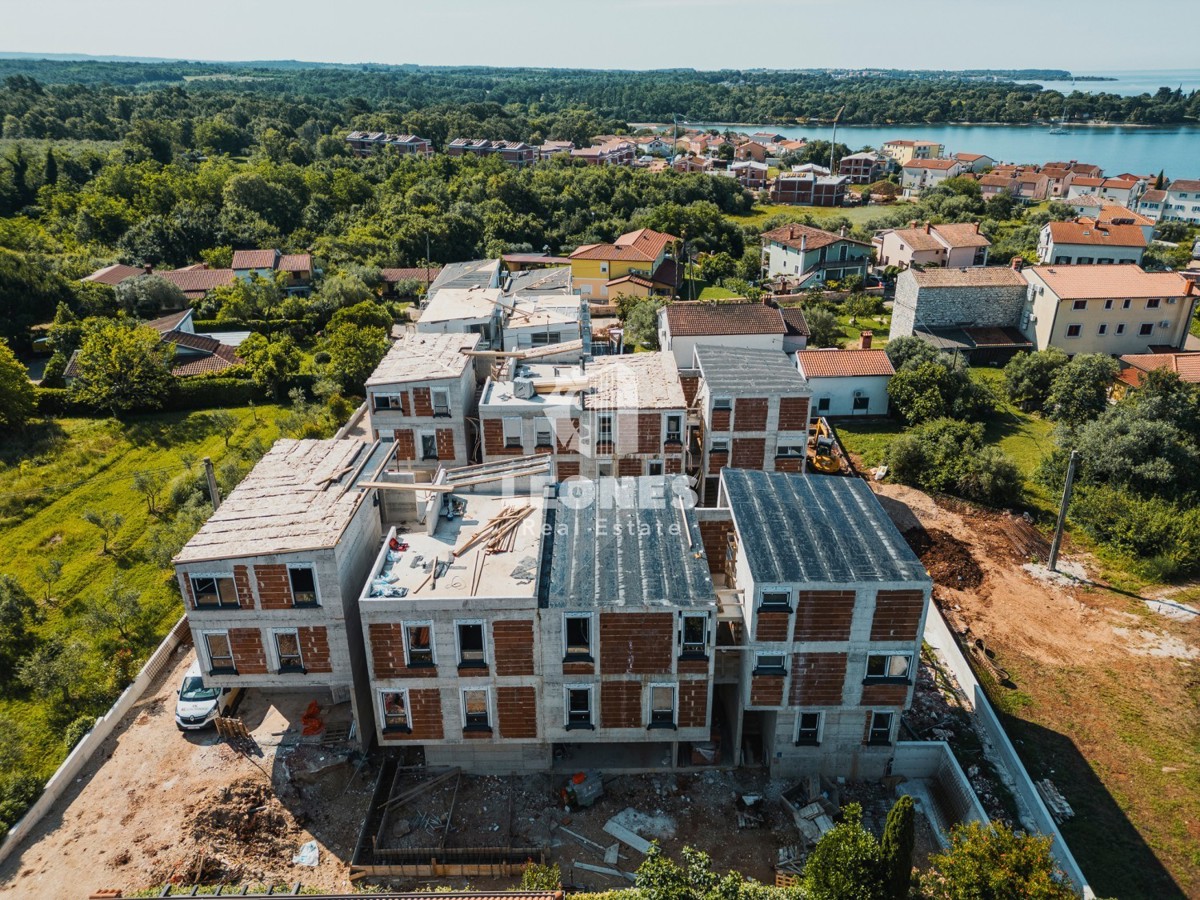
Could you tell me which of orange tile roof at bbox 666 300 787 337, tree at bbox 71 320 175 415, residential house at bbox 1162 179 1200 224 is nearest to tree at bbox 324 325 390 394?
tree at bbox 71 320 175 415

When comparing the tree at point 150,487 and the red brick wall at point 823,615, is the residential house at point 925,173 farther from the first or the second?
the red brick wall at point 823,615

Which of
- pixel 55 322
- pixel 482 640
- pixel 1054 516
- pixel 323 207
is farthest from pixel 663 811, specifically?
pixel 323 207

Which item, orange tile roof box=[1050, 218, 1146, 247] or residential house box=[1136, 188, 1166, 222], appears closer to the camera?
orange tile roof box=[1050, 218, 1146, 247]

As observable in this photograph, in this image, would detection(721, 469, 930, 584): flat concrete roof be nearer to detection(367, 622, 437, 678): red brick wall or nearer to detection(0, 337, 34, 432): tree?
detection(367, 622, 437, 678): red brick wall

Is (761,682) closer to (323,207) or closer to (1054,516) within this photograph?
(1054,516)

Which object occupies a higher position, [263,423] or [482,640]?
[482,640]

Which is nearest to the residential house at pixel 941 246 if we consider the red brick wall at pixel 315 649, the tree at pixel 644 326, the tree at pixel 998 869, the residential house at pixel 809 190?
the tree at pixel 644 326
